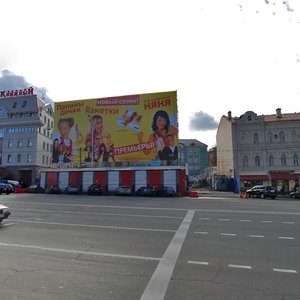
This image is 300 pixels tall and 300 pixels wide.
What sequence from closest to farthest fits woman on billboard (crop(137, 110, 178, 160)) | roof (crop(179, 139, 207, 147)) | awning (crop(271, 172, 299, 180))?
woman on billboard (crop(137, 110, 178, 160)) < awning (crop(271, 172, 299, 180)) < roof (crop(179, 139, 207, 147))

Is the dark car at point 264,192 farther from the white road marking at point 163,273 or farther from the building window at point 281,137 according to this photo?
the white road marking at point 163,273

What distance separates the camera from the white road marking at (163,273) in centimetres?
525

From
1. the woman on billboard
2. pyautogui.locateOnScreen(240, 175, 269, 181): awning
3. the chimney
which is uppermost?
the chimney

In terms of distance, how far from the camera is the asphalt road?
5387 millimetres

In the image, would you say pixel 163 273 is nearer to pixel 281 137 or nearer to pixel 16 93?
pixel 281 137

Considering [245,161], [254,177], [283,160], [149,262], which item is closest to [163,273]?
[149,262]

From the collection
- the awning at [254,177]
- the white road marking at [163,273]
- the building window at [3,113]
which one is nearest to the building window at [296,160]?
the awning at [254,177]

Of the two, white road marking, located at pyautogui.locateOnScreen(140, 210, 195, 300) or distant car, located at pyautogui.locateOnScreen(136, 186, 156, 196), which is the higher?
distant car, located at pyautogui.locateOnScreen(136, 186, 156, 196)

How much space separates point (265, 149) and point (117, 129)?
24.8 m

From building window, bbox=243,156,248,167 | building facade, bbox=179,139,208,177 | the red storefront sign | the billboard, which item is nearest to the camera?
the billboard

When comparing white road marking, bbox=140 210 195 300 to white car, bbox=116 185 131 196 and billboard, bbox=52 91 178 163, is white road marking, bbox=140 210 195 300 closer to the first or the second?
white car, bbox=116 185 131 196

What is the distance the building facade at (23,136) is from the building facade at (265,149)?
128 feet

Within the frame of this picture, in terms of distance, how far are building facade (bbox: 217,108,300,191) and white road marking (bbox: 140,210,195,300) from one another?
154 feet

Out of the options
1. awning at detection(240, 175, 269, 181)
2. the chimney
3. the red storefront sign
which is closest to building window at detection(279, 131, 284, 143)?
the chimney
